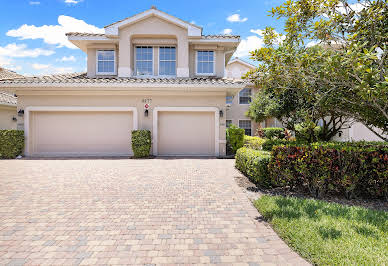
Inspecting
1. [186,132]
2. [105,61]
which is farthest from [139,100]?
[105,61]

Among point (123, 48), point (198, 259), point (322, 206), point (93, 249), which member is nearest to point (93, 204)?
point (93, 249)

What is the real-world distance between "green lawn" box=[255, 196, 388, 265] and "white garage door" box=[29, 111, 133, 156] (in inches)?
385

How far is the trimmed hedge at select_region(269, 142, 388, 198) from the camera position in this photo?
4.59 metres

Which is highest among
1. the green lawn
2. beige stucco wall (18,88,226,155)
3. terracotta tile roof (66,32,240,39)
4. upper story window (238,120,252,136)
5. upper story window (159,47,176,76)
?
terracotta tile roof (66,32,240,39)

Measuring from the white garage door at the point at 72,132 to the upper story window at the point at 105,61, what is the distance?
3629 mm

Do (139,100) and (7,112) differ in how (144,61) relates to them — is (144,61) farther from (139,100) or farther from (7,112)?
(7,112)

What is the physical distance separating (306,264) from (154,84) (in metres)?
9.77

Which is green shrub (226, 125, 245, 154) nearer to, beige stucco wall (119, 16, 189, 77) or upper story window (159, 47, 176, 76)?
beige stucco wall (119, 16, 189, 77)

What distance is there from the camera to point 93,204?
449cm

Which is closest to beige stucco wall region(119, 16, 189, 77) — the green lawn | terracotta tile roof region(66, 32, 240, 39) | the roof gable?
the roof gable

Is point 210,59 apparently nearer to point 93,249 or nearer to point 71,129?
A: point 71,129

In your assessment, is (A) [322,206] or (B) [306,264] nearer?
(B) [306,264]

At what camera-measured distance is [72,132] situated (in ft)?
37.2

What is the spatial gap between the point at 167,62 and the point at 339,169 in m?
11.3
